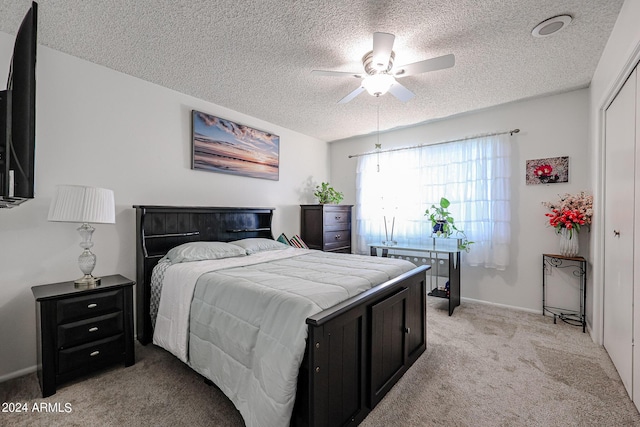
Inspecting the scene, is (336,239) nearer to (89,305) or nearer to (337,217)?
(337,217)

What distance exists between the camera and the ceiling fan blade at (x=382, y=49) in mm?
1862

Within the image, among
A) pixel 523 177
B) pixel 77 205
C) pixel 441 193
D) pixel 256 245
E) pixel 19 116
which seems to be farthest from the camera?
pixel 441 193

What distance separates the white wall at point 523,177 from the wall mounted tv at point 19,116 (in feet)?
11.4

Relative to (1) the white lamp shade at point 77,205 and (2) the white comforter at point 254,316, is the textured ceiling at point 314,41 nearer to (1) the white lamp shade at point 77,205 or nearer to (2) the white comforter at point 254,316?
(1) the white lamp shade at point 77,205

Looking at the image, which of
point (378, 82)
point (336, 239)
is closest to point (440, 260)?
point (336, 239)

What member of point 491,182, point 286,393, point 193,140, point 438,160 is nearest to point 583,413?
point 286,393

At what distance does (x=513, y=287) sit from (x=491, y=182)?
1356mm

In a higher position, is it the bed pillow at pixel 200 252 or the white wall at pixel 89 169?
the white wall at pixel 89 169

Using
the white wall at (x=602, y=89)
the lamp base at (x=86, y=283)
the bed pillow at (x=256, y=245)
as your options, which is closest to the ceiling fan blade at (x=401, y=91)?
the white wall at (x=602, y=89)

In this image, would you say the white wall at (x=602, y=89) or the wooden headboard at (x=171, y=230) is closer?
the white wall at (x=602, y=89)

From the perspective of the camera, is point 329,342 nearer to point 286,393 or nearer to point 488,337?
point 286,393

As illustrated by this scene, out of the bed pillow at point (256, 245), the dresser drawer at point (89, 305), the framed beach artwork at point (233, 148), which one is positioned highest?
the framed beach artwork at point (233, 148)

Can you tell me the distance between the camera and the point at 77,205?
2.06m

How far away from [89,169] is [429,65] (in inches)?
117
